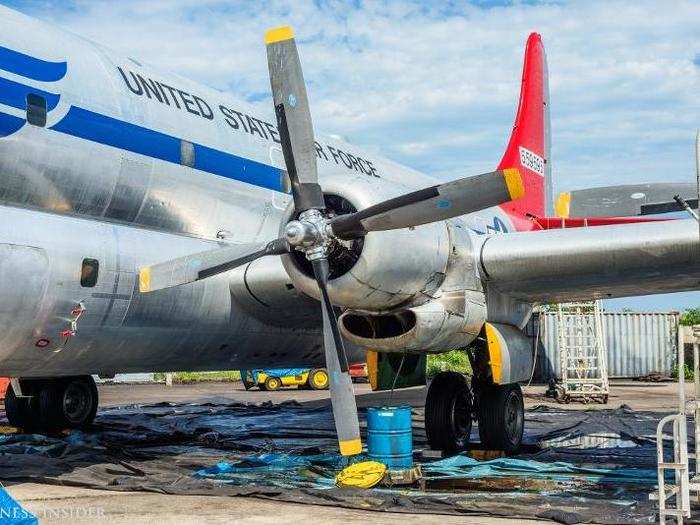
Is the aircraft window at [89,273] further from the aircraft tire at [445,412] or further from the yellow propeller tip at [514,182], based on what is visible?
the aircraft tire at [445,412]

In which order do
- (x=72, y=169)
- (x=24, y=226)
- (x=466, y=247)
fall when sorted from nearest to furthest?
(x=24, y=226) → (x=72, y=169) → (x=466, y=247)

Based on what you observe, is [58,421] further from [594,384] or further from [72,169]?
[594,384]

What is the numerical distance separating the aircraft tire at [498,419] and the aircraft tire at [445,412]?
1.21ft

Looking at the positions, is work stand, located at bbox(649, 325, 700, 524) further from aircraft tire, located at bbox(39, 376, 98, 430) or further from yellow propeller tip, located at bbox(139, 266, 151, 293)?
aircraft tire, located at bbox(39, 376, 98, 430)

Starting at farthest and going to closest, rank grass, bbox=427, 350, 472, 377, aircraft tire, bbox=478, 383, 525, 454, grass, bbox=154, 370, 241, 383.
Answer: grass, bbox=154, 370, 241, 383 < grass, bbox=427, 350, 472, 377 < aircraft tire, bbox=478, 383, 525, 454

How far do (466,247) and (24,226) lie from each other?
4710 mm

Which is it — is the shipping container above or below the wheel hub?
above

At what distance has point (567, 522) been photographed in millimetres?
6949

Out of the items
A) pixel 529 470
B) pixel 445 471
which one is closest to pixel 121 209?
pixel 445 471

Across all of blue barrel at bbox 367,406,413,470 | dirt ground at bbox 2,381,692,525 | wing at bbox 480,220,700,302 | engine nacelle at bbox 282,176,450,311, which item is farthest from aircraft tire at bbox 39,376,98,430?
wing at bbox 480,220,700,302

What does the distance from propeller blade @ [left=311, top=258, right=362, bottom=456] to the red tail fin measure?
34.7 ft

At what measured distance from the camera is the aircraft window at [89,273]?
352 inches

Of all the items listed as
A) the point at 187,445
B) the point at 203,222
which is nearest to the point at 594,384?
the point at 187,445

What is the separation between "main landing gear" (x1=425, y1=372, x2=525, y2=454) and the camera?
36.9 ft
